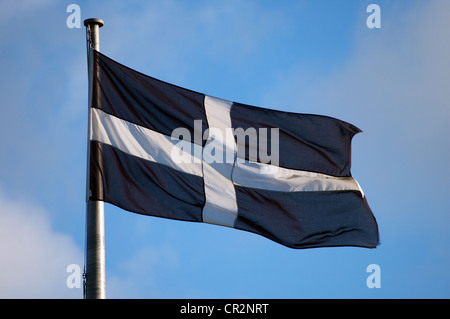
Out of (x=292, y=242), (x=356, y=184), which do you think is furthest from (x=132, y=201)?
(x=356, y=184)

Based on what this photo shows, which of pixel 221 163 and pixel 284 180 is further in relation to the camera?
pixel 284 180

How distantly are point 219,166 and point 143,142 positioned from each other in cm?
160

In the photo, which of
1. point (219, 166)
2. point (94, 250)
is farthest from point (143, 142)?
point (94, 250)

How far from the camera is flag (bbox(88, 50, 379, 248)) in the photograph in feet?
50.9

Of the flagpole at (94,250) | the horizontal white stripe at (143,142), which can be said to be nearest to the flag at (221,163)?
the horizontal white stripe at (143,142)

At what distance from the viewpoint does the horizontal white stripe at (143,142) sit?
15.5 meters

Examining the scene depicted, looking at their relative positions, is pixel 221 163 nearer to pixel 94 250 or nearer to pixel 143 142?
pixel 143 142

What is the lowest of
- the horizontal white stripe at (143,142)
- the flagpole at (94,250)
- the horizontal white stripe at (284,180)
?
the flagpole at (94,250)

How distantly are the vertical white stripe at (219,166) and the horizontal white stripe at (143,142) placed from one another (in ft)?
0.92

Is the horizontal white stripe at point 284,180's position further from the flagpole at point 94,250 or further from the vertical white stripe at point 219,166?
the flagpole at point 94,250

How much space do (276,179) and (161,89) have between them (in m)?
2.70

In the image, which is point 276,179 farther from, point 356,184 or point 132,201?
point 132,201

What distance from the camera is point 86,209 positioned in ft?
47.0

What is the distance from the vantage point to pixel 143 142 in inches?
633
